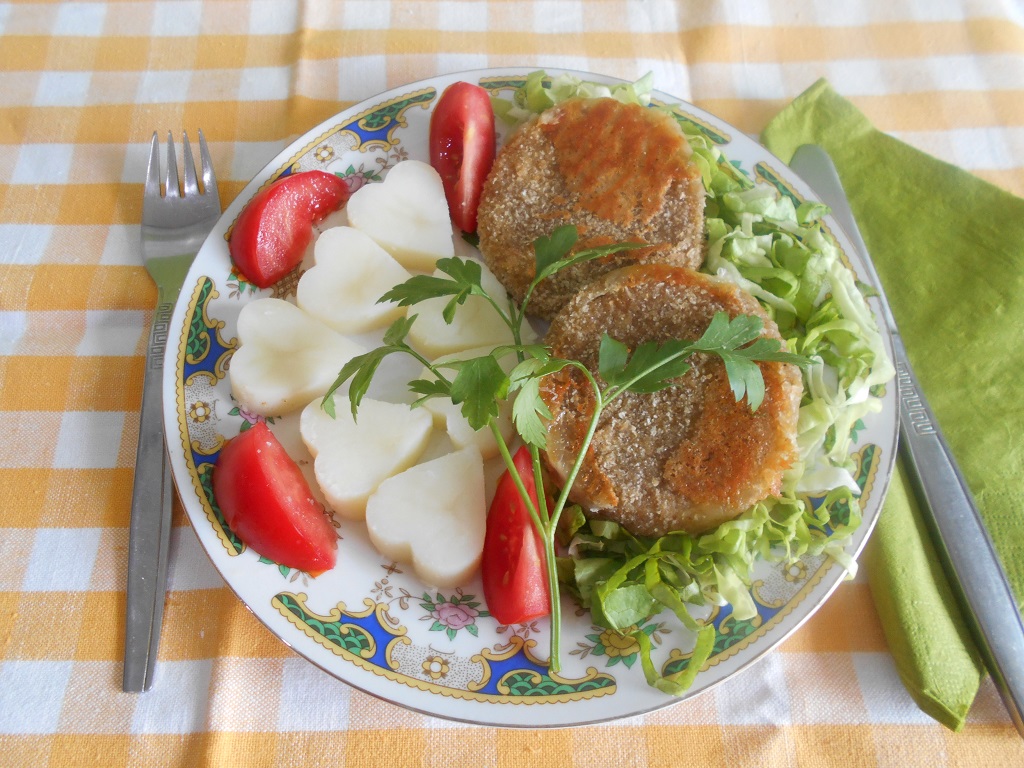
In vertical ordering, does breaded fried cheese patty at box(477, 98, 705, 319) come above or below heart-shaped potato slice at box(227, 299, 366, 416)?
above

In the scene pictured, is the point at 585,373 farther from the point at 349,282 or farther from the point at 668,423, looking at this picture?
Result: the point at 349,282

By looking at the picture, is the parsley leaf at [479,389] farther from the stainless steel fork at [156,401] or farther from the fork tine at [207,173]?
the fork tine at [207,173]

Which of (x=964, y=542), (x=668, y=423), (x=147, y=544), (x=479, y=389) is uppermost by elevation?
(x=479, y=389)

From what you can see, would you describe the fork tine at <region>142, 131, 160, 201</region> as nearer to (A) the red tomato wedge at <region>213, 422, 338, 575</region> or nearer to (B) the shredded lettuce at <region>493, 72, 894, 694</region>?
(A) the red tomato wedge at <region>213, 422, 338, 575</region>

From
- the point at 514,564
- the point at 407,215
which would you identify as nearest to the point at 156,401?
the point at 407,215

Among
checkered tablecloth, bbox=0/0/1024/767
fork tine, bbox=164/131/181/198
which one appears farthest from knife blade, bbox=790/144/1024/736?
fork tine, bbox=164/131/181/198

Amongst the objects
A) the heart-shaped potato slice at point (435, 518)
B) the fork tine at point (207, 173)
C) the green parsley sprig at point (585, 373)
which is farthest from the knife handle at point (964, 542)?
the fork tine at point (207, 173)
